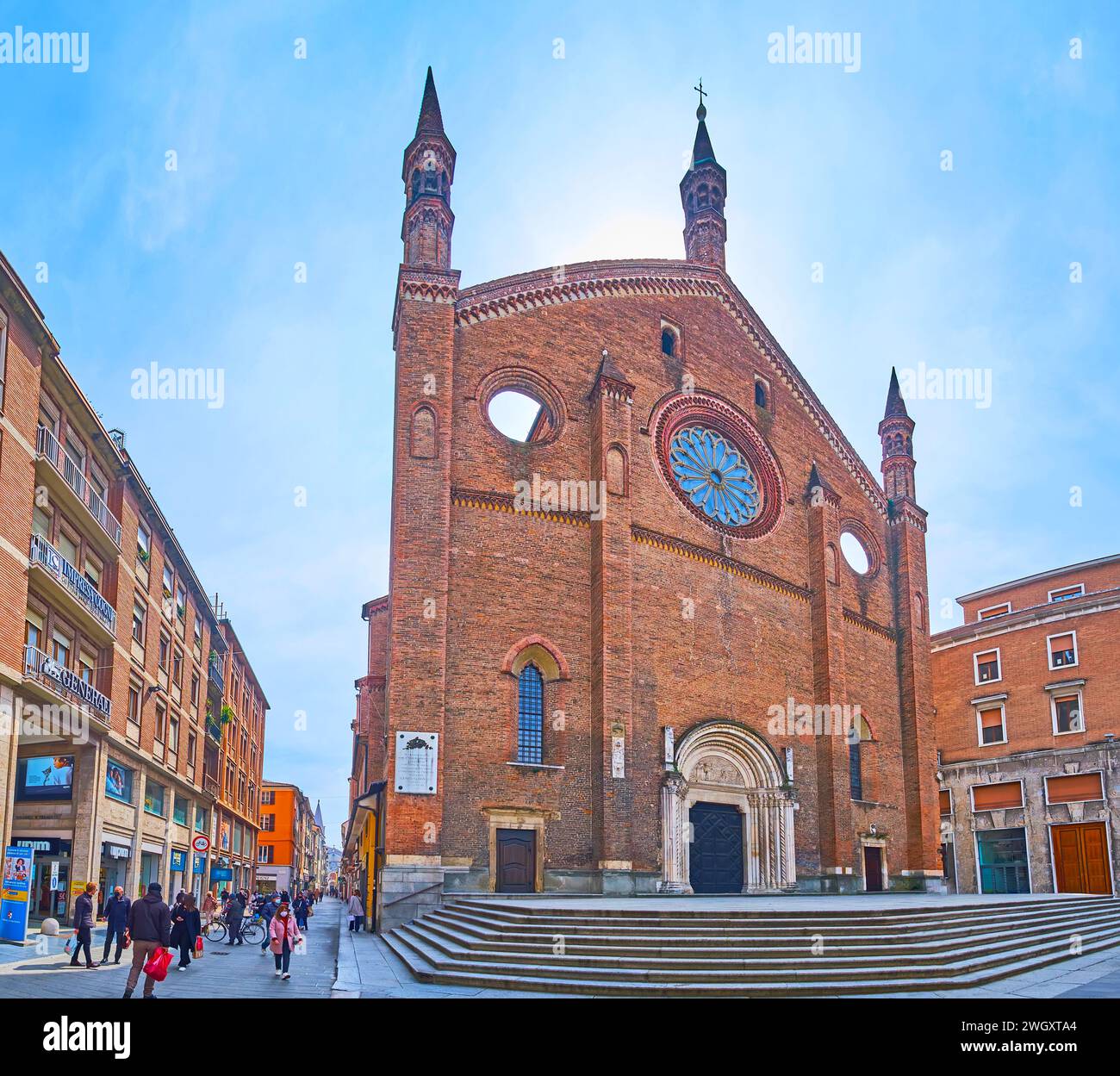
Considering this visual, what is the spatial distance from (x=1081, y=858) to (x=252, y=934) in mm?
27362

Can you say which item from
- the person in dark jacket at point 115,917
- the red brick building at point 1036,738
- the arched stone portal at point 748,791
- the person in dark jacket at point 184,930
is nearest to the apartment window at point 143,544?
the person in dark jacket at point 184,930

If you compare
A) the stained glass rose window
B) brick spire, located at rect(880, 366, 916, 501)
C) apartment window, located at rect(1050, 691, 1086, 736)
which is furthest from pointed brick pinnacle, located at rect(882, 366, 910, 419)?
apartment window, located at rect(1050, 691, 1086, 736)

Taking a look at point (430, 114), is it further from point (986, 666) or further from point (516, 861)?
point (986, 666)

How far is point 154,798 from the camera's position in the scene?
34.6 metres

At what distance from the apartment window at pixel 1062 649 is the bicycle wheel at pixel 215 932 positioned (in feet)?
97.6

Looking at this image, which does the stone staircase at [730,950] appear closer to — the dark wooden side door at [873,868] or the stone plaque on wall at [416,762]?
the stone plaque on wall at [416,762]

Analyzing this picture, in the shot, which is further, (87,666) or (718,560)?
(718,560)

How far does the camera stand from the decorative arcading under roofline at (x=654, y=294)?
26.8m

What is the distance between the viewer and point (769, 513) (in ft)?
101

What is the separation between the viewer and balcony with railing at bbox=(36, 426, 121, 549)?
23969mm

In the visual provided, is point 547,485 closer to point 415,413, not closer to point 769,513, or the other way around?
point 415,413

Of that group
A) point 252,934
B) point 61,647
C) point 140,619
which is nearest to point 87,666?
point 61,647

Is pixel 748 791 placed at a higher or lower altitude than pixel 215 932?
higher
